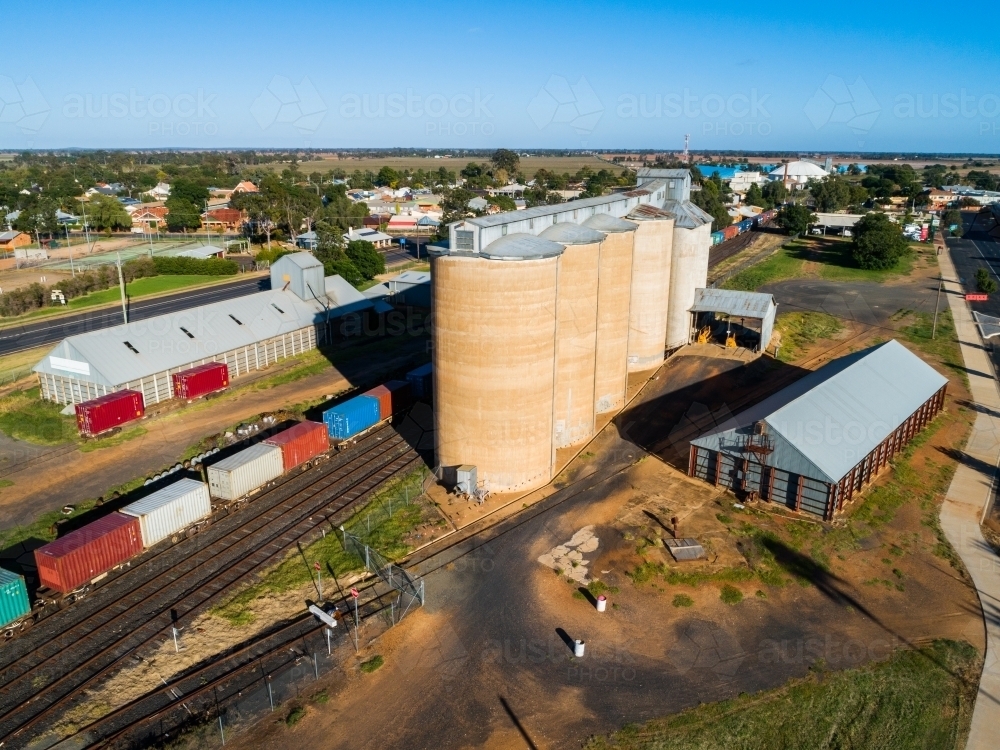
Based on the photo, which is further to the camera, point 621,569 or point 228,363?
point 228,363

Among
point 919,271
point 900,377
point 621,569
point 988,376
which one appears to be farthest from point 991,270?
point 621,569

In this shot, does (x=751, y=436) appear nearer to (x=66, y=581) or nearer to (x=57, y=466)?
(x=66, y=581)

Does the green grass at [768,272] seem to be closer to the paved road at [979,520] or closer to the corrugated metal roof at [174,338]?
the paved road at [979,520]

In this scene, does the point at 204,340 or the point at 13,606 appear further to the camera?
the point at 204,340

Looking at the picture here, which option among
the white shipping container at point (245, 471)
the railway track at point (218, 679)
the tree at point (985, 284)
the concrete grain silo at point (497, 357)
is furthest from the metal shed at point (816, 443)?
the tree at point (985, 284)

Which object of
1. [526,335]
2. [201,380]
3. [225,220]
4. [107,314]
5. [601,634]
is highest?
[526,335]

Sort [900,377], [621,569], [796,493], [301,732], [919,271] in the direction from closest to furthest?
[301,732]
[621,569]
[796,493]
[900,377]
[919,271]

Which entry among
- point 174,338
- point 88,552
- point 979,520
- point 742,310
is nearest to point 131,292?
point 174,338

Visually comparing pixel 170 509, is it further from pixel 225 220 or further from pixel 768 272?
pixel 225 220
